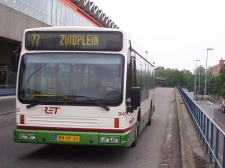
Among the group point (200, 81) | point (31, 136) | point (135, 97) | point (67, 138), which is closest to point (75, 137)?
point (67, 138)

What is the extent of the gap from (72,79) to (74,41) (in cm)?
83

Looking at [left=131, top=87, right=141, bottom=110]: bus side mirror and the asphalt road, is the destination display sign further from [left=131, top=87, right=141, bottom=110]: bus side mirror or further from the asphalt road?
the asphalt road

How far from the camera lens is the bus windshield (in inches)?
307

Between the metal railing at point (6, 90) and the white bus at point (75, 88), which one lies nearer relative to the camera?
the white bus at point (75, 88)

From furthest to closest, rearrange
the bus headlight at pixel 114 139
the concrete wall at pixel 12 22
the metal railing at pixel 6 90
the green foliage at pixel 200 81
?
the green foliage at pixel 200 81 → the metal railing at pixel 6 90 → the concrete wall at pixel 12 22 → the bus headlight at pixel 114 139

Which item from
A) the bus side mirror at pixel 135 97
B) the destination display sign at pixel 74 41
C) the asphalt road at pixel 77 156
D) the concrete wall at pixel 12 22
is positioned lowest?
the asphalt road at pixel 77 156

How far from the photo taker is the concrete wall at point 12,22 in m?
23.6

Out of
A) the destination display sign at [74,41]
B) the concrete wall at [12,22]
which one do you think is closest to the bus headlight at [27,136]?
the destination display sign at [74,41]

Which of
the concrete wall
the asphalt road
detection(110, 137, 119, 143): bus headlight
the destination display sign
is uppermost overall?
the concrete wall

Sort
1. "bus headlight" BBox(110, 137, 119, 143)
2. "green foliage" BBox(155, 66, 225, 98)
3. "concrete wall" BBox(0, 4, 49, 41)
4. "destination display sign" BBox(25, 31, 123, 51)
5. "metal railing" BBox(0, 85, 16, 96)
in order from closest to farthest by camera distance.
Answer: "bus headlight" BBox(110, 137, 119, 143) < "destination display sign" BBox(25, 31, 123, 51) < "concrete wall" BBox(0, 4, 49, 41) < "metal railing" BBox(0, 85, 16, 96) < "green foliage" BBox(155, 66, 225, 98)

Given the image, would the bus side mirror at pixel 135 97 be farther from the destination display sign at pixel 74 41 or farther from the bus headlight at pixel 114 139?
the destination display sign at pixel 74 41

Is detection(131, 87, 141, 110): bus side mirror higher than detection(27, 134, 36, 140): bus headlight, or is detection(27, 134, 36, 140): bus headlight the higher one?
detection(131, 87, 141, 110): bus side mirror

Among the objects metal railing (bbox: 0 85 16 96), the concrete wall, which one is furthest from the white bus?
metal railing (bbox: 0 85 16 96)

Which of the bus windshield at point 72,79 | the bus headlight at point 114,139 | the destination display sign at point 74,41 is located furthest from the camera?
the destination display sign at point 74,41
